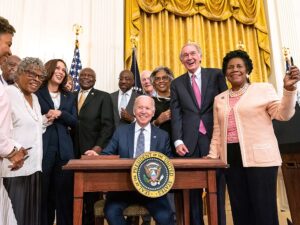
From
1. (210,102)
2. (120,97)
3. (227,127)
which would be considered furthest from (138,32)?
(227,127)

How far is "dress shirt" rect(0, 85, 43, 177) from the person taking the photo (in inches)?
90.0

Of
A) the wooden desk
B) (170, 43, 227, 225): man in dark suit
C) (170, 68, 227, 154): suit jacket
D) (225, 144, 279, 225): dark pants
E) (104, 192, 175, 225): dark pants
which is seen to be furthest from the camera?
(170, 68, 227, 154): suit jacket

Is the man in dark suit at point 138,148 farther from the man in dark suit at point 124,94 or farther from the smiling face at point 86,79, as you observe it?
the man in dark suit at point 124,94

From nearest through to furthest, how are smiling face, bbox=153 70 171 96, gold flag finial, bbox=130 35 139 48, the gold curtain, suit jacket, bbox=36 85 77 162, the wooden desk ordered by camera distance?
1. the wooden desk
2. suit jacket, bbox=36 85 77 162
3. smiling face, bbox=153 70 171 96
4. gold flag finial, bbox=130 35 139 48
5. the gold curtain

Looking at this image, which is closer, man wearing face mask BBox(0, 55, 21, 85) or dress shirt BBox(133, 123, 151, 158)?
dress shirt BBox(133, 123, 151, 158)

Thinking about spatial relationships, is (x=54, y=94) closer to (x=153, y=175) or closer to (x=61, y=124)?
(x=61, y=124)

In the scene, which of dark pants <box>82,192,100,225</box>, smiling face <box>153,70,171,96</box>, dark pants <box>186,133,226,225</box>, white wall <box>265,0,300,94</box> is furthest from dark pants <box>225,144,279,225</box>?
white wall <box>265,0,300,94</box>

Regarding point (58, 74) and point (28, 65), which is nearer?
point (28, 65)

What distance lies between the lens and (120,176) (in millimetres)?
1999

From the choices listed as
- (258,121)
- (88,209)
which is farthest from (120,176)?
(88,209)

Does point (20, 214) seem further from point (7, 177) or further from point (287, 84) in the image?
point (287, 84)

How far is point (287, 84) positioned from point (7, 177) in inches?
77.5

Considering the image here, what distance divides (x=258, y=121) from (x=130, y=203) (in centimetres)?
112

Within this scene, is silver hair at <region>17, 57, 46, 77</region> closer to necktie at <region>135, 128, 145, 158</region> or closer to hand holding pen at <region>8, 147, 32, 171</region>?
hand holding pen at <region>8, 147, 32, 171</region>
